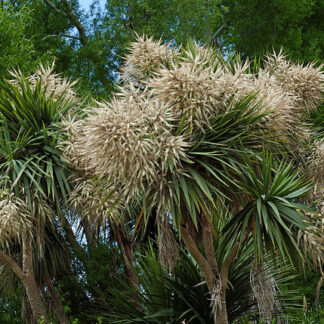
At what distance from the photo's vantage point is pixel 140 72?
30.7 feet

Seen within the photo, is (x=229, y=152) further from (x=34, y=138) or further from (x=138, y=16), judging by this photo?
(x=138, y=16)

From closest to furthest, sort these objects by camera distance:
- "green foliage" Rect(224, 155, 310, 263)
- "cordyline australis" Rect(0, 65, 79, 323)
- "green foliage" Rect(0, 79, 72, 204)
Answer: "green foliage" Rect(224, 155, 310, 263)
"cordyline australis" Rect(0, 65, 79, 323)
"green foliage" Rect(0, 79, 72, 204)

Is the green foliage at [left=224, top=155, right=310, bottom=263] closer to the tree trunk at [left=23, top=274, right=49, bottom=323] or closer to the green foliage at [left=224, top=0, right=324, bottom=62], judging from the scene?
the tree trunk at [left=23, top=274, right=49, bottom=323]

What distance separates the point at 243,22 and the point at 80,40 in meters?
5.18

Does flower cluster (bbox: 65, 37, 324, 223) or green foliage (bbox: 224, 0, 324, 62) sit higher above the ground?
green foliage (bbox: 224, 0, 324, 62)

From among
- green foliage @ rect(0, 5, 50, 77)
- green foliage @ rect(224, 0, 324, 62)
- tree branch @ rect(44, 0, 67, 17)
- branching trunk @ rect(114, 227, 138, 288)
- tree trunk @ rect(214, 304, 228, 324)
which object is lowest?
tree trunk @ rect(214, 304, 228, 324)

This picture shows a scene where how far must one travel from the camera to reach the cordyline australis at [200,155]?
7.23 m

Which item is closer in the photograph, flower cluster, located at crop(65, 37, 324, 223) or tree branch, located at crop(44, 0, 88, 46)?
flower cluster, located at crop(65, 37, 324, 223)

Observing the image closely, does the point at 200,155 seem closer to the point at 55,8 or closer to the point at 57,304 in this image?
the point at 57,304

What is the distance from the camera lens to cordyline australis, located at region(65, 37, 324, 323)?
723cm

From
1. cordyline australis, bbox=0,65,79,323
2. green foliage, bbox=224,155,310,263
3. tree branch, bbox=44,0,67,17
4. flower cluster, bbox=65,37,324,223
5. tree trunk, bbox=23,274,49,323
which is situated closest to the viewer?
flower cluster, bbox=65,37,324,223

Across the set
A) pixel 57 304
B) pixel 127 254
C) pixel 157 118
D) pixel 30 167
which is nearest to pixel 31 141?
pixel 30 167

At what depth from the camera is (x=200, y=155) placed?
311 inches

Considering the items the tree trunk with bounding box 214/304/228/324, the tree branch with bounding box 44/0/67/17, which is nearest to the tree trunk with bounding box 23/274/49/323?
the tree trunk with bounding box 214/304/228/324
